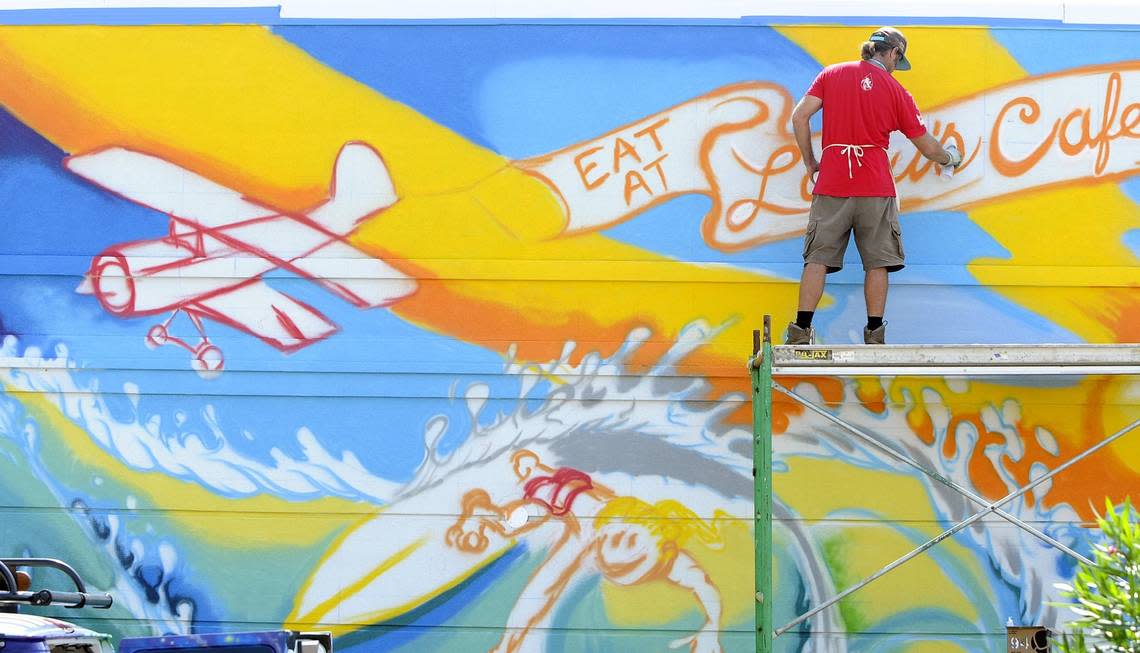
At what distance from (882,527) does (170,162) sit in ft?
13.7

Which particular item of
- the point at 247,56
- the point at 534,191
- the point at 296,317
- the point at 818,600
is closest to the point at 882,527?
the point at 818,600

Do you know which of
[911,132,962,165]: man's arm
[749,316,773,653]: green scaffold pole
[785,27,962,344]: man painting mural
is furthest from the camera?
[911,132,962,165]: man's arm

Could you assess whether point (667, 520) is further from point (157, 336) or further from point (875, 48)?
point (157, 336)

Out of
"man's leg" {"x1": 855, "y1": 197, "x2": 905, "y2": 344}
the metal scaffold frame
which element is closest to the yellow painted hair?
the metal scaffold frame

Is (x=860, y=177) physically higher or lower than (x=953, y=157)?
lower

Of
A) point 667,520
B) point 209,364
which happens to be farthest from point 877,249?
point 209,364

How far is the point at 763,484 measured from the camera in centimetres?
642

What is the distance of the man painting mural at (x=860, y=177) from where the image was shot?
681 centimetres

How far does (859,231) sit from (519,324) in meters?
1.79

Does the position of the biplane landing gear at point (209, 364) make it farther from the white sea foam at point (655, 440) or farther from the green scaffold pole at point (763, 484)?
the green scaffold pole at point (763, 484)

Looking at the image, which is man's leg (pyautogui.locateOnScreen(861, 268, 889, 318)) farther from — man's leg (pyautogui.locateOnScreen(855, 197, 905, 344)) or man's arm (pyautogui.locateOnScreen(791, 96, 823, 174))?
man's arm (pyautogui.locateOnScreen(791, 96, 823, 174))

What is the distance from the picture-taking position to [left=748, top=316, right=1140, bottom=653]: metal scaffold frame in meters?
6.36

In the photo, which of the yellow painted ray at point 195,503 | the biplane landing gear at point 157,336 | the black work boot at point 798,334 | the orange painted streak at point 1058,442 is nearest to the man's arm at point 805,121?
the black work boot at point 798,334

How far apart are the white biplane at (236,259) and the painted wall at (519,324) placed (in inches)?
0.6
